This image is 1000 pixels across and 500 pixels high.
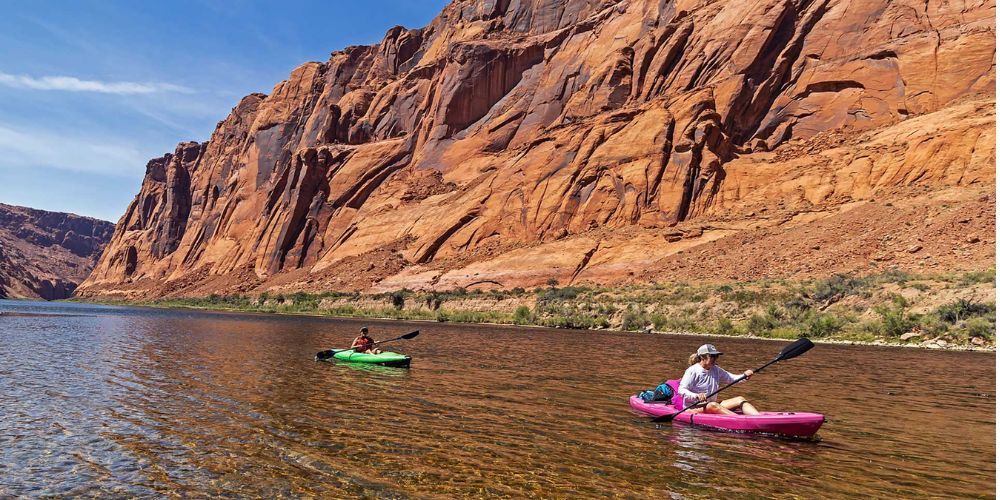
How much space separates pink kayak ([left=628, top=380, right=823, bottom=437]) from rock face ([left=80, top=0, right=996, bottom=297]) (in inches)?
1762

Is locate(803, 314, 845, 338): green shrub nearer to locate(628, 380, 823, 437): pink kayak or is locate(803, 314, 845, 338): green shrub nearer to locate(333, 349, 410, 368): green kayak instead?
locate(333, 349, 410, 368): green kayak

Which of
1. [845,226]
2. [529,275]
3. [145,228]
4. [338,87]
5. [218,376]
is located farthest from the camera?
[145,228]

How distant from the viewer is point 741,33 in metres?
73.9

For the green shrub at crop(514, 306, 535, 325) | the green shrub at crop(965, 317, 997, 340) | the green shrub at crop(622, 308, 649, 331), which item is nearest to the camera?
the green shrub at crop(965, 317, 997, 340)

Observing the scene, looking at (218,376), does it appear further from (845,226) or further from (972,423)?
(845,226)

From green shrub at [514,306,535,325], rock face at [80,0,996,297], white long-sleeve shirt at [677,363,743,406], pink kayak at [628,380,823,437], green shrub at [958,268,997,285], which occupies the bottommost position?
pink kayak at [628,380,823,437]

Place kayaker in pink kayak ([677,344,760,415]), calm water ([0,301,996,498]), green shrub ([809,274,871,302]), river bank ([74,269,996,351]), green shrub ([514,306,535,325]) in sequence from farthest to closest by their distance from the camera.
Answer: green shrub ([514,306,535,325]) → green shrub ([809,274,871,302]) → river bank ([74,269,996,351]) → kayaker in pink kayak ([677,344,760,415]) → calm water ([0,301,996,498])

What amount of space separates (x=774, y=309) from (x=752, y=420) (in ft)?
97.5

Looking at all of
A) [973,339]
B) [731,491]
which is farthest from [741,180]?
[731,491]

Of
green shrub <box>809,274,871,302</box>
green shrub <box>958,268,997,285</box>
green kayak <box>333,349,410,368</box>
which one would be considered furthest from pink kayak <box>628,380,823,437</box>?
green shrub <box>809,274,871,302</box>

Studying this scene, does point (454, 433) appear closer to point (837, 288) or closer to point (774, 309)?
point (774, 309)

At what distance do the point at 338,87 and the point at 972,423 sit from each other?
126 metres

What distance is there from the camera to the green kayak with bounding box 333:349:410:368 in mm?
20984

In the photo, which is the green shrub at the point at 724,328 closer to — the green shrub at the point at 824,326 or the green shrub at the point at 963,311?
the green shrub at the point at 824,326
